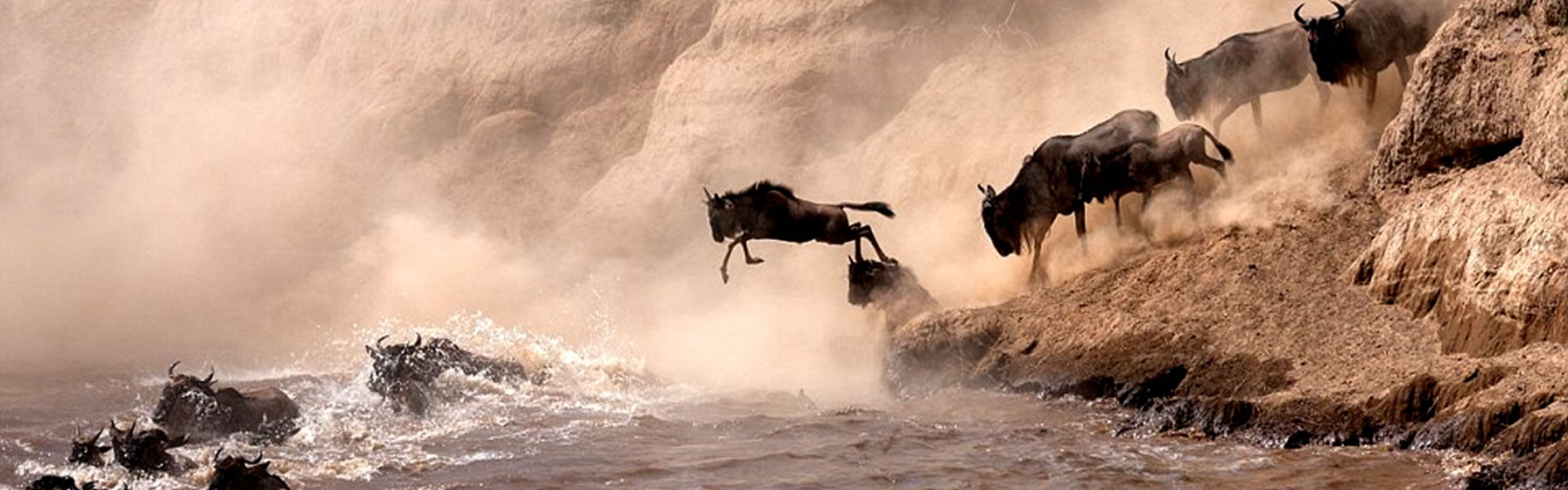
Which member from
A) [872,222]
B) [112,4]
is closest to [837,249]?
[872,222]

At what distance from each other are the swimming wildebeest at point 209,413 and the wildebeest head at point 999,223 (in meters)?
6.32

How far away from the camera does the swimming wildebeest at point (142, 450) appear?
1302cm

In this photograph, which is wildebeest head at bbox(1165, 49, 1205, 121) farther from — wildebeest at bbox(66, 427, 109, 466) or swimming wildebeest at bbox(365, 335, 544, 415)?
wildebeest at bbox(66, 427, 109, 466)

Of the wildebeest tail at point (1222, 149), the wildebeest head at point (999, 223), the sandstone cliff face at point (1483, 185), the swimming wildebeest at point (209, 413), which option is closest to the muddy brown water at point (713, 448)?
the swimming wildebeest at point (209, 413)

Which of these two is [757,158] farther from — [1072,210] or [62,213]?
[62,213]

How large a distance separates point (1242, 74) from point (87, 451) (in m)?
10.3

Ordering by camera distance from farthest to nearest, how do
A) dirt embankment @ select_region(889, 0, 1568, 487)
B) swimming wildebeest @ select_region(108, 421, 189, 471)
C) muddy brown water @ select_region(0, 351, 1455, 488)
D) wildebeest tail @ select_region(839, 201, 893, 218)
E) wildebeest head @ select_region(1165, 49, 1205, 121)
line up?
wildebeest tail @ select_region(839, 201, 893, 218)
wildebeest head @ select_region(1165, 49, 1205, 121)
swimming wildebeest @ select_region(108, 421, 189, 471)
muddy brown water @ select_region(0, 351, 1455, 488)
dirt embankment @ select_region(889, 0, 1568, 487)

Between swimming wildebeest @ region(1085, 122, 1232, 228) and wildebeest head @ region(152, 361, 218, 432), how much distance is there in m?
7.52

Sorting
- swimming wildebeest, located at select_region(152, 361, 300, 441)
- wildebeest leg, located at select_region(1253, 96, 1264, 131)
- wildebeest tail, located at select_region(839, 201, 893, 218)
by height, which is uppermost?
wildebeest leg, located at select_region(1253, 96, 1264, 131)

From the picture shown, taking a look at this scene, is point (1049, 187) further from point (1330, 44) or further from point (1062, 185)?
point (1330, 44)

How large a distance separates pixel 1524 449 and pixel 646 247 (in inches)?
582

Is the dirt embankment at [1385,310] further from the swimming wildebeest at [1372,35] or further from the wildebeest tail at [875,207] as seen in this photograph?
the wildebeest tail at [875,207]

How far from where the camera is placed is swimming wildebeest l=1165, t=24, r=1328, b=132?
17.2m

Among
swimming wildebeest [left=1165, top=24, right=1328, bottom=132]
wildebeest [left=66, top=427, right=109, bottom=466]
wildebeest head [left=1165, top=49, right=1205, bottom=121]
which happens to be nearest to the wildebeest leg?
swimming wildebeest [left=1165, top=24, right=1328, bottom=132]
